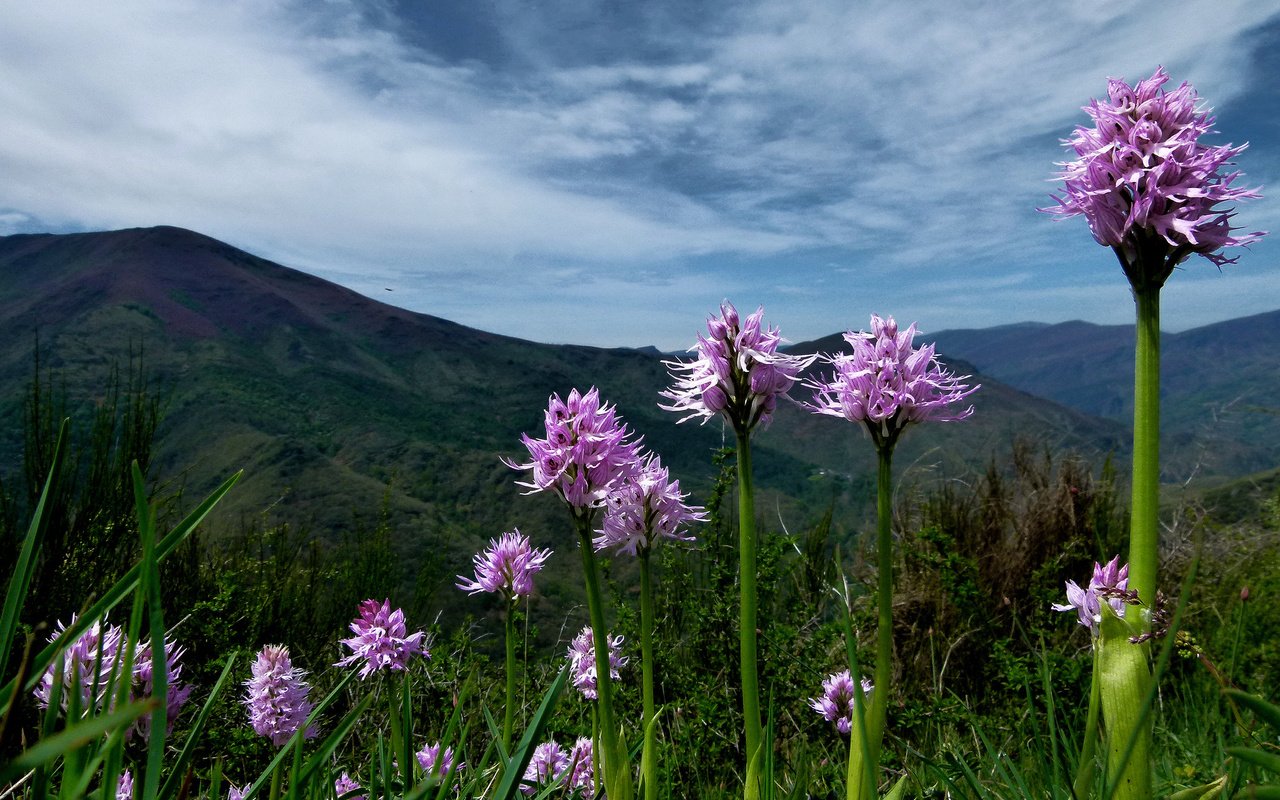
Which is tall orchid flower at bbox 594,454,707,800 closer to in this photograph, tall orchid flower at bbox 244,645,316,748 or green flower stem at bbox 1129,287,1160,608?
green flower stem at bbox 1129,287,1160,608

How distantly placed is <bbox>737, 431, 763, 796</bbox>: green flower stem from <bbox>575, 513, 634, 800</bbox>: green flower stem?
0.29m

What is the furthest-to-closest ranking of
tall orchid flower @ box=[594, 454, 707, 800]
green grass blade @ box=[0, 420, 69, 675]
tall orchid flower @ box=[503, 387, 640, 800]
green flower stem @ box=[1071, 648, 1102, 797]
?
tall orchid flower @ box=[594, 454, 707, 800], tall orchid flower @ box=[503, 387, 640, 800], green flower stem @ box=[1071, 648, 1102, 797], green grass blade @ box=[0, 420, 69, 675]

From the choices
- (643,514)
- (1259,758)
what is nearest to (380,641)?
(643,514)

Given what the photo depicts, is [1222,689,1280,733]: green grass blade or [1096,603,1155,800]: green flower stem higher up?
[1222,689,1280,733]: green grass blade

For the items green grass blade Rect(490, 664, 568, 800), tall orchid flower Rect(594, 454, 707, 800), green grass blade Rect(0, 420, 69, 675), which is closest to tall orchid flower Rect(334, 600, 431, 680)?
tall orchid flower Rect(594, 454, 707, 800)

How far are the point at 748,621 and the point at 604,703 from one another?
40 centimetres

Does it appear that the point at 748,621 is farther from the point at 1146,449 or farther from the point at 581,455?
the point at 1146,449

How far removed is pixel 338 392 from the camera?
58.0 metres

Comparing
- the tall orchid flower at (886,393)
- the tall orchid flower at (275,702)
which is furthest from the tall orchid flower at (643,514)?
the tall orchid flower at (275,702)

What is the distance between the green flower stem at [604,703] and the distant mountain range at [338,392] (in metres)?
17.7

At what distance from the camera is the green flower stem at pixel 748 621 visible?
1.59 m

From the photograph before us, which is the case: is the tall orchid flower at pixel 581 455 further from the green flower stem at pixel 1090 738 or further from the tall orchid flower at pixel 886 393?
the green flower stem at pixel 1090 738

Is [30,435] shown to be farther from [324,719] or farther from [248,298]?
[248,298]

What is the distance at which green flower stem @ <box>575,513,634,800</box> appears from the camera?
168 centimetres
